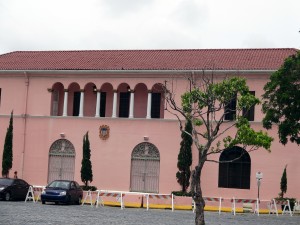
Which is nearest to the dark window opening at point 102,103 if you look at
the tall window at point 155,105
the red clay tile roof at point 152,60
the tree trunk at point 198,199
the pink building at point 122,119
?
the pink building at point 122,119

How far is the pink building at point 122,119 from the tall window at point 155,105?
2.7 inches

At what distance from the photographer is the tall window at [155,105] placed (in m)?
43.9

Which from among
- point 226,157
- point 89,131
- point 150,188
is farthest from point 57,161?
point 226,157

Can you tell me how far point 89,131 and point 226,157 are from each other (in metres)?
9.80

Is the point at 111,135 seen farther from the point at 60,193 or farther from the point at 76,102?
the point at 60,193

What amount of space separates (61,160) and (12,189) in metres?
9.04

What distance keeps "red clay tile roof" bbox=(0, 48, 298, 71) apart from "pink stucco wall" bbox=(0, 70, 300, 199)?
2.58 feet

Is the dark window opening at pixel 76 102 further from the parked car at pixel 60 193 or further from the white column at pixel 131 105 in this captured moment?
the parked car at pixel 60 193

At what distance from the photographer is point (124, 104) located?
45.0 m

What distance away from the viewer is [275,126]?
40.0 meters

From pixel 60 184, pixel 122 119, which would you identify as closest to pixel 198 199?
pixel 60 184

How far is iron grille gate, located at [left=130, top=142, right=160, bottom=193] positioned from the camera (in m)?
43.0

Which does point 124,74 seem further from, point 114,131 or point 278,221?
point 278,221

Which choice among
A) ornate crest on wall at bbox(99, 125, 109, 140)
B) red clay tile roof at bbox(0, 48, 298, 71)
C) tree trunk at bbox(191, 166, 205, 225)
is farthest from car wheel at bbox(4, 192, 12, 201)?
tree trunk at bbox(191, 166, 205, 225)
